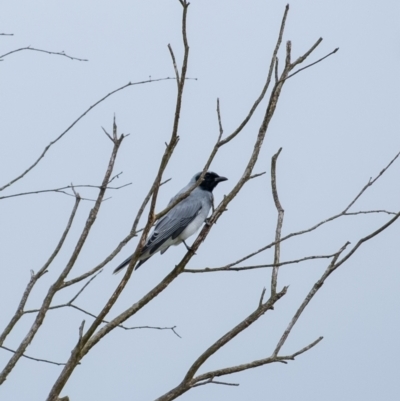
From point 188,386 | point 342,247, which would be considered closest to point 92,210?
point 188,386

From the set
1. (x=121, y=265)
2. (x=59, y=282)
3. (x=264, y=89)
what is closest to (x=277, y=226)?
(x=264, y=89)

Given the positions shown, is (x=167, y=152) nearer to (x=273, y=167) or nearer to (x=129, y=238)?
(x=129, y=238)

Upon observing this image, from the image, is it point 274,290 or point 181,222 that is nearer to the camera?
point 274,290

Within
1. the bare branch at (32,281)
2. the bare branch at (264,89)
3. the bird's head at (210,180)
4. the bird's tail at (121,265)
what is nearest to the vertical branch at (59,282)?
the bare branch at (32,281)

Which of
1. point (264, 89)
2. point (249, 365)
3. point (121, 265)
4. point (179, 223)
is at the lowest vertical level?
point (249, 365)

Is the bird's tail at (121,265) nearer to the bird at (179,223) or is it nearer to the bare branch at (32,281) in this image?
the bird at (179,223)

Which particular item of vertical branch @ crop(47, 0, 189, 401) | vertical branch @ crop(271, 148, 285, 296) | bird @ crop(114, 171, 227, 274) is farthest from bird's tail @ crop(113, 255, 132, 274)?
vertical branch @ crop(47, 0, 189, 401)

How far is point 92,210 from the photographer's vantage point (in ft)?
10.3

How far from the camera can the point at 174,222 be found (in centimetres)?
708

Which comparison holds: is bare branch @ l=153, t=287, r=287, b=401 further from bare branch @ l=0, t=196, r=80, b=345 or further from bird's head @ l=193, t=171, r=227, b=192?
bird's head @ l=193, t=171, r=227, b=192

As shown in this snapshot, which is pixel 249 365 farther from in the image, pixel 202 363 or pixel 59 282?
pixel 59 282

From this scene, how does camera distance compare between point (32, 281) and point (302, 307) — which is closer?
point (302, 307)

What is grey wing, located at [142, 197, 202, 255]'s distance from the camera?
265 inches

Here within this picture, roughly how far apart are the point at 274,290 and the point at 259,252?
0.19 meters
